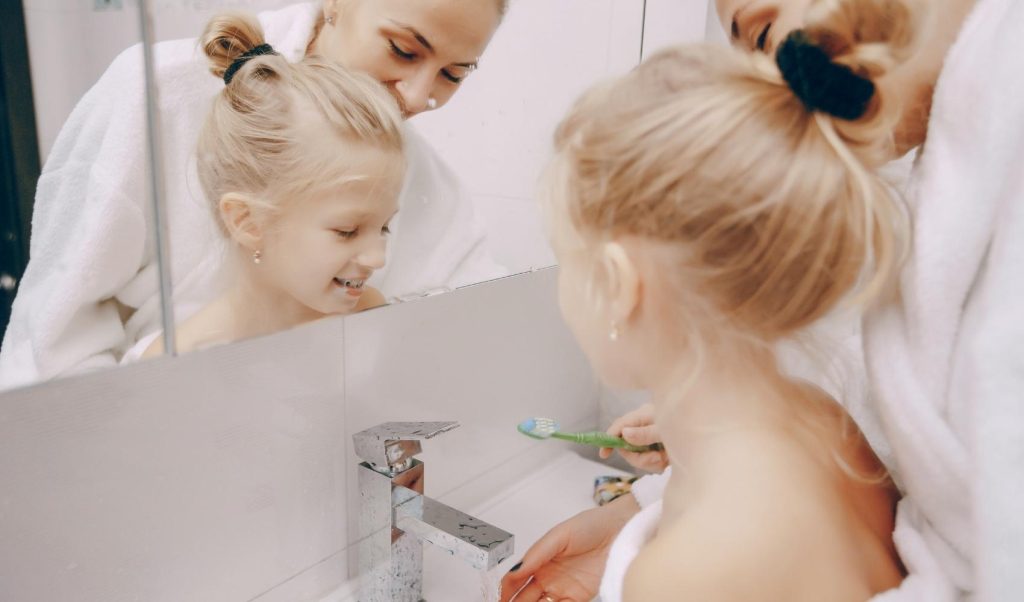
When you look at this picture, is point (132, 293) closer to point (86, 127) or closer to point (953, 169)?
point (86, 127)

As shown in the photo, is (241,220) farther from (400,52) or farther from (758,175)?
(758,175)

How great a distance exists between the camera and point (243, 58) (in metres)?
0.67

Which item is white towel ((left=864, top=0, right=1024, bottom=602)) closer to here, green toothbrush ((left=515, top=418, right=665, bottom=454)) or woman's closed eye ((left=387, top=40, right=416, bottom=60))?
green toothbrush ((left=515, top=418, right=665, bottom=454))

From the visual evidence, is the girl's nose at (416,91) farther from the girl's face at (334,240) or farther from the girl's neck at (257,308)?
the girl's neck at (257,308)

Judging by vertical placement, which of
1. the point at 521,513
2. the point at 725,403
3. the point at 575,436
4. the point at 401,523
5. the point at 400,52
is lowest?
the point at 521,513

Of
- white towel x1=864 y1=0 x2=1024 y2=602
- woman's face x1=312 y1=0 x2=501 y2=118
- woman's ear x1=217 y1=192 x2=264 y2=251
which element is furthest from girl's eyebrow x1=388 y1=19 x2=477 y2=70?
white towel x1=864 y1=0 x2=1024 y2=602

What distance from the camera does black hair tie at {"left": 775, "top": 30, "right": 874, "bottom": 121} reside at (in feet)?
1.71

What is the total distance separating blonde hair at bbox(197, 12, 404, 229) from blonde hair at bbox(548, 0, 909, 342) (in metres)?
0.24

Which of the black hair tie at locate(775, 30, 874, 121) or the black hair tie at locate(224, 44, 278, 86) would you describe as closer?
the black hair tie at locate(775, 30, 874, 121)

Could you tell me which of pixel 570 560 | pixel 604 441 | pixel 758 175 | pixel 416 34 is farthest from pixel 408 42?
pixel 570 560

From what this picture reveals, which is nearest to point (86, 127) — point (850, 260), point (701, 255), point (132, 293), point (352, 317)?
point (132, 293)

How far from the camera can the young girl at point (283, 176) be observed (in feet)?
2.19

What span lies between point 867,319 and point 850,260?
0.30ft

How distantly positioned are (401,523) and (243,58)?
503 mm
